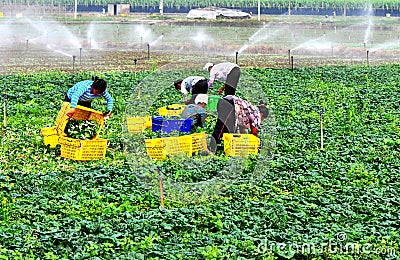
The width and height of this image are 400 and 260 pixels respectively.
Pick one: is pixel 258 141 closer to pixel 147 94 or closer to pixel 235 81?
pixel 235 81

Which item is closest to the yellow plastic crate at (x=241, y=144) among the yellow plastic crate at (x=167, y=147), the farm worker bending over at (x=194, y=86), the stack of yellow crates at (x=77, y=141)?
the yellow plastic crate at (x=167, y=147)

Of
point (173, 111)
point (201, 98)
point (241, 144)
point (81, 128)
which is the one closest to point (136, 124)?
point (81, 128)

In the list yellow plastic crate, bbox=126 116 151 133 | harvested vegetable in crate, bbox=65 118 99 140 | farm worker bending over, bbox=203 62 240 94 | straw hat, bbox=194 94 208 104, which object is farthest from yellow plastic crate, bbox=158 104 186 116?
harvested vegetable in crate, bbox=65 118 99 140

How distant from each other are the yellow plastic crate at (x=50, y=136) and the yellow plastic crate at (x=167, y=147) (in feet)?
6.12

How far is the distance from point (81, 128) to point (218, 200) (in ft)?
14.7

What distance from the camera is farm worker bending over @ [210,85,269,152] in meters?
13.9

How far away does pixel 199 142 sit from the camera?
46.5 ft

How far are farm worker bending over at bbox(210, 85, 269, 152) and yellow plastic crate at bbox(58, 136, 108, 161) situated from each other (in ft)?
6.43

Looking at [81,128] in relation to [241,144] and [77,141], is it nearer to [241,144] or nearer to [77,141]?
[77,141]

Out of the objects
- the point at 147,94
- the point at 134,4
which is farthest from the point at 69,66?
the point at 134,4

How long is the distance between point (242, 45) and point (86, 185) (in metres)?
32.3

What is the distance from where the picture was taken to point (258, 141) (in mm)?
14070

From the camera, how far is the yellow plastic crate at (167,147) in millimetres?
13562

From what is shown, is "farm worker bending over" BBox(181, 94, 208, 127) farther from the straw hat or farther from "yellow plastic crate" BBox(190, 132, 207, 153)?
"yellow plastic crate" BBox(190, 132, 207, 153)
